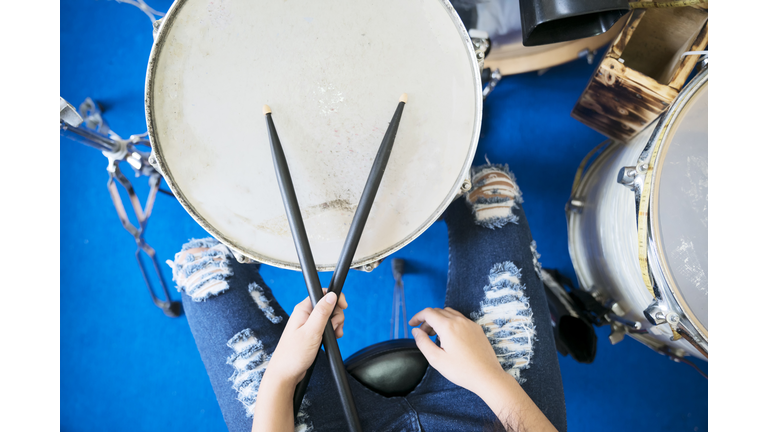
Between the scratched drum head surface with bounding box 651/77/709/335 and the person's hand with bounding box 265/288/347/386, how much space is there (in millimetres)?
464

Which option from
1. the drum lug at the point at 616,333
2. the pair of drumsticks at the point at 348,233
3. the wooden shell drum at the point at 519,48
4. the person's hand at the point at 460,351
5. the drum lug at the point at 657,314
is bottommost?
the drum lug at the point at 616,333

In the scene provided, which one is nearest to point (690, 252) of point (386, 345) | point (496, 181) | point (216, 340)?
point (496, 181)

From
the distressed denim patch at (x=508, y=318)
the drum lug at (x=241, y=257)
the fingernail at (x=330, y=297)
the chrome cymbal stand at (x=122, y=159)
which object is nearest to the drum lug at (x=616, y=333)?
the distressed denim patch at (x=508, y=318)

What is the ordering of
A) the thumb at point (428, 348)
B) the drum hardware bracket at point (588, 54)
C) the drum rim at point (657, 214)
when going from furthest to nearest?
the drum hardware bracket at point (588, 54) → the thumb at point (428, 348) → the drum rim at point (657, 214)

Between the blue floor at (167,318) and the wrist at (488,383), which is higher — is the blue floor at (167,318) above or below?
above

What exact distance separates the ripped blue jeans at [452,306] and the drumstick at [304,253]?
0.12 meters

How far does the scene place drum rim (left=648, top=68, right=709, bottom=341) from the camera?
515 millimetres

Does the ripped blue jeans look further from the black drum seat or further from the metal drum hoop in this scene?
the metal drum hoop

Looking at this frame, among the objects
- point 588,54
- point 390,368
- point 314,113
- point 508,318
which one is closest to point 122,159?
point 314,113

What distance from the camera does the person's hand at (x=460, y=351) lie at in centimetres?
60

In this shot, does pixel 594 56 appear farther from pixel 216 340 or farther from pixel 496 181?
pixel 216 340

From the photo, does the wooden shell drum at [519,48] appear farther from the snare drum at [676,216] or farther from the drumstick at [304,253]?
the drumstick at [304,253]

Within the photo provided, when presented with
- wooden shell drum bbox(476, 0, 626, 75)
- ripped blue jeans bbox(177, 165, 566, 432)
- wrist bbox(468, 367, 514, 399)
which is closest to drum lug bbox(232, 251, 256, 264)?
ripped blue jeans bbox(177, 165, 566, 432)
